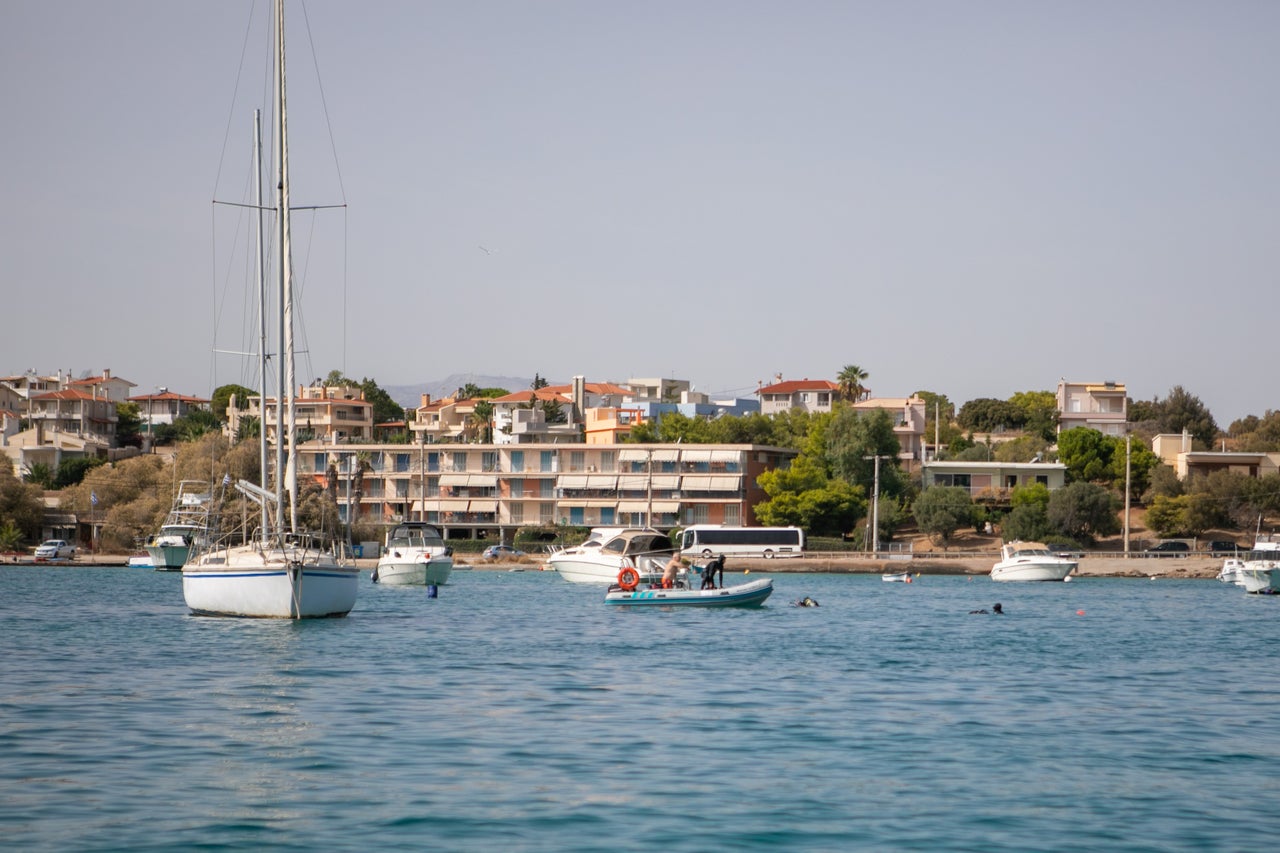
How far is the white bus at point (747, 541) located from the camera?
10412cm

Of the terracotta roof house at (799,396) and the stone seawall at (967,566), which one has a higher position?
the terracotta roof house at (799,396)

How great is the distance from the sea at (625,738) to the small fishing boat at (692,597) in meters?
5.97

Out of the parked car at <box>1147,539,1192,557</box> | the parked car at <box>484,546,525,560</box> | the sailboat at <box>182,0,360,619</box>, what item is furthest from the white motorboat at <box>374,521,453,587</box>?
the parked car at <box>1147,539,1192,557</box>

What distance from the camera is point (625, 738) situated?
20562mm

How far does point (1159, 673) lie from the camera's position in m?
30.9

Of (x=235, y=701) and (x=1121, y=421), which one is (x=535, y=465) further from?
(x=235, y=701)

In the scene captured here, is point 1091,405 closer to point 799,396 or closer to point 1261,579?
point 799,396

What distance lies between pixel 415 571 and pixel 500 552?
3670 centimetres

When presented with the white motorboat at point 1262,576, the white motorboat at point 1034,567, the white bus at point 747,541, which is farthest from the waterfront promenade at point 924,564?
the white motorboat at point 1262,576

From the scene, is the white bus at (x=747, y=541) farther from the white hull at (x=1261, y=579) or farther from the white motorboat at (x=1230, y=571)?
the white hull at (x=1261, y=579)

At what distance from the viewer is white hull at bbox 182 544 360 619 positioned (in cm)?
3662

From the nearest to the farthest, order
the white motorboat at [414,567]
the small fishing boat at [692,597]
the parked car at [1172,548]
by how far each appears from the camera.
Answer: the small fishing boat at [692,597]
the white motorboat at [414,567]
the parked car at [1172,548]

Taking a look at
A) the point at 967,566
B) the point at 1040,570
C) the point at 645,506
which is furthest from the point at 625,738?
the point at 645,506

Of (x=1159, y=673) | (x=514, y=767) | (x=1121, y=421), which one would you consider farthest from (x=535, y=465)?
(x=514, y=767)
